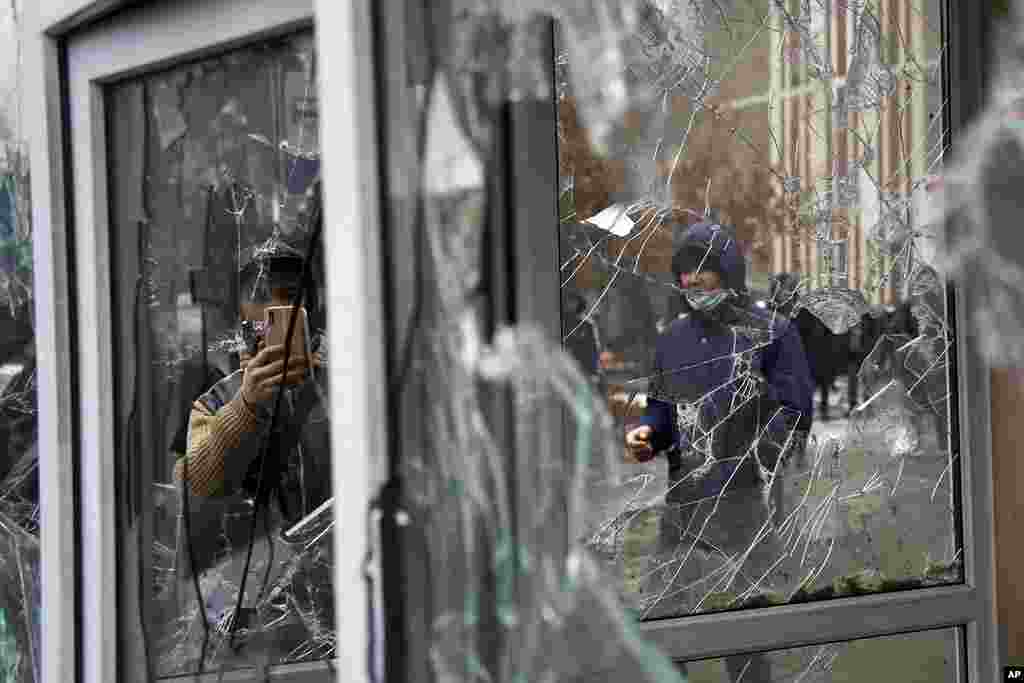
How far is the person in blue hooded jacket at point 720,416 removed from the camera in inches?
110

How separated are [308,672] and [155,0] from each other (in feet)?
3.82

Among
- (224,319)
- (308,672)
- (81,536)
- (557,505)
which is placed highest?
(224,319)

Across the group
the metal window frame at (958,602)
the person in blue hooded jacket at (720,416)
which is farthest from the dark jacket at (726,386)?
the metal window frame at (958,602)

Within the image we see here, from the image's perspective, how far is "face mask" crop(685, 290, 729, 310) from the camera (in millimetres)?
2781

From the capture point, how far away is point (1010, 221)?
1054 mm

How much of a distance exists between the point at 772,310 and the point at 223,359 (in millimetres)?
1059

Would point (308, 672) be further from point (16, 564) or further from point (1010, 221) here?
point (1010, 221)

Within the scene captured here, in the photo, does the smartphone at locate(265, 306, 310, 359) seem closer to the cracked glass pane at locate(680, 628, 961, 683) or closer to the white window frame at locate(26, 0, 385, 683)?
the white window frame at locate(26, 0, 385, 683)

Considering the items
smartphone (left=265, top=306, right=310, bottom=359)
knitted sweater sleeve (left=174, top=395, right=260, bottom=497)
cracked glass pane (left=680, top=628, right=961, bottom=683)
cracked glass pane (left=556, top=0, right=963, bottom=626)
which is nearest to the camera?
smartphone (left=265, top=306, right=310, bottom=359)

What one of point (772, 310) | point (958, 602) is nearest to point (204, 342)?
point (772, 310)

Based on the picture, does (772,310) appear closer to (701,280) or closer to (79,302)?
(701,280)

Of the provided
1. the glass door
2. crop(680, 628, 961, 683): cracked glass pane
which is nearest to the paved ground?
crop(680, 628, 961, 683): cracked glass pane

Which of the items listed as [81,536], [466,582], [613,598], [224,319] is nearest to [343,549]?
[466,582]

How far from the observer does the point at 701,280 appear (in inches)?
110
